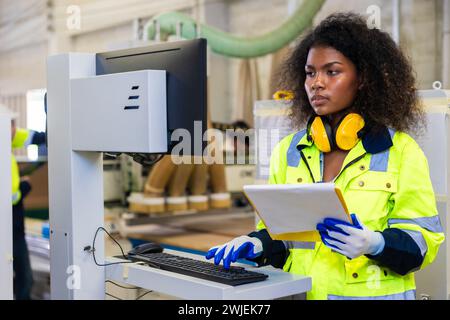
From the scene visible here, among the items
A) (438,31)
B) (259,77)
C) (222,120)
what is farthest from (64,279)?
(222,120)

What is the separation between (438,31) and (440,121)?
2.98 m

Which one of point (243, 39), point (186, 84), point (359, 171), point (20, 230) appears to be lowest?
point (20, 230)

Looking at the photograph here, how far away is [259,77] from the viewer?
24.3 feet

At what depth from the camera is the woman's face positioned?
186cm

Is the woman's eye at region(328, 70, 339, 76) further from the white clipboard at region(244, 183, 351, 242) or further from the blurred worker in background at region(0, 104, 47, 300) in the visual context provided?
the blurred worker in background at region(0, 104, 47, 300)

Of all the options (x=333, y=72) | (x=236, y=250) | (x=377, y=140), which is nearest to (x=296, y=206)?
(x=236, y=250)

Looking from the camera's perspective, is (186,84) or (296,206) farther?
(186,84)

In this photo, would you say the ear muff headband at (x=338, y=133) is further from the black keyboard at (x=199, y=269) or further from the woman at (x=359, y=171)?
the black keyboard at (x=199, y=269)

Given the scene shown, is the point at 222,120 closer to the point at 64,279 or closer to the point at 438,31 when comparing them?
the point at 438,31

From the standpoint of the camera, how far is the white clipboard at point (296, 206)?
1.48 meters

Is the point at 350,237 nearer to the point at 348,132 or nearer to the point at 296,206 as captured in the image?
the point at 296,206

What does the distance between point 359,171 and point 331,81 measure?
0.29 meters

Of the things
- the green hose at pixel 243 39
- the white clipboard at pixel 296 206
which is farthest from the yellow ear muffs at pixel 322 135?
the green hose at pixel 243 39

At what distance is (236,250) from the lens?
68.7 inches
